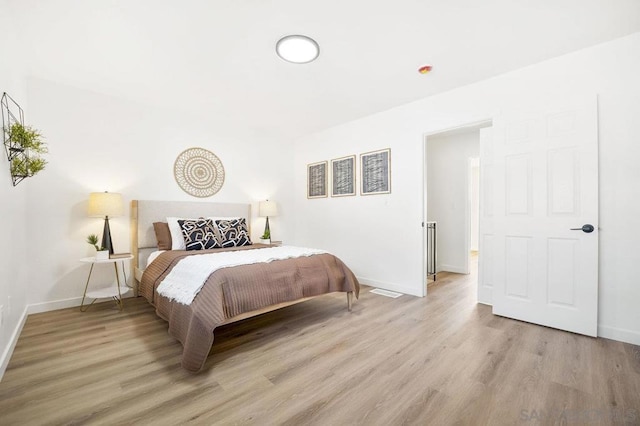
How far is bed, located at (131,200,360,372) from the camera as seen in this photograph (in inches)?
77.9

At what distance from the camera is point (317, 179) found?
4953 millimetres

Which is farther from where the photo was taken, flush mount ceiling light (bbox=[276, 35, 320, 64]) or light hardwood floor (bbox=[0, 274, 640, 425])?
flush mount ceiling light (bbox=[276, 35, 320, 64])

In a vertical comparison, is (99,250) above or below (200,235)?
below

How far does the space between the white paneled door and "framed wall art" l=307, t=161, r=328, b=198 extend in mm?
2550

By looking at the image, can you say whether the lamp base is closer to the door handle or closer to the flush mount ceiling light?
the flush mount ceiling light

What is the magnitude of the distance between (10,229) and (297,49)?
8.83 ft

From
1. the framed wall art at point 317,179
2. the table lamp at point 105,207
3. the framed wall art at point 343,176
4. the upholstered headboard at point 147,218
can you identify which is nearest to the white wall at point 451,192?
the framed wall art at point 343,176

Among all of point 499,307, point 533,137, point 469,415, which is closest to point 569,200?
point 533,137

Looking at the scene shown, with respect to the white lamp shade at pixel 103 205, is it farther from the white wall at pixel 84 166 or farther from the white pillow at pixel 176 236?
the white pillow at pixel 176 236

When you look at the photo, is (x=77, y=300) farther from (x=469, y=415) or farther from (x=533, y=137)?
(x=533, y=137)

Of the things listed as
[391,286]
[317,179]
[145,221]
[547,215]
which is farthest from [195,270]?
[547,215]

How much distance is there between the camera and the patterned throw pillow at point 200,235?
337 cm

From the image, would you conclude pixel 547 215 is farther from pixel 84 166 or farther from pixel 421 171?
pixel 84 166

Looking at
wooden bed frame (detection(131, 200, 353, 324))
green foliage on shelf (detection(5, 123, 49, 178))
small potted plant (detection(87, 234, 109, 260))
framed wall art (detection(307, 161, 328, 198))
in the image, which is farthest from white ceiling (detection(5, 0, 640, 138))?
small potted plant (detection(87, 234, 109, 260))
